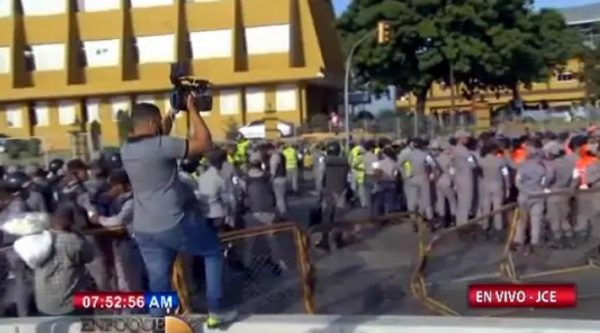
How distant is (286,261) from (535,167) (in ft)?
27.9

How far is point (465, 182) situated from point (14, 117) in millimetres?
47254

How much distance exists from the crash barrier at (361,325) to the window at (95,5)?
55.4 m

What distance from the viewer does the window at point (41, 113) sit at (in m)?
62.7

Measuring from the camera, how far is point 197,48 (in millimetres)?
61469

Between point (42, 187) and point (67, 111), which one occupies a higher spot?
point (42, 187)

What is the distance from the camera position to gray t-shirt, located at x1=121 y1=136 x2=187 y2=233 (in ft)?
23.7

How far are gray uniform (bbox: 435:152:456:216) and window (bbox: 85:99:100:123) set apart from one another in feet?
142

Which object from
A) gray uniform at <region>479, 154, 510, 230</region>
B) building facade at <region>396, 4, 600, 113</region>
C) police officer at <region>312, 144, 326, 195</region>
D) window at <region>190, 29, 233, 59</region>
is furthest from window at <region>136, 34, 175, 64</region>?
gray uniform at <region>479, 154, 510, 230</region>

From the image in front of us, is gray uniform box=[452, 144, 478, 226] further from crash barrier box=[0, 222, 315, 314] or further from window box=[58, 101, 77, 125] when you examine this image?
window box=[58, 101, 77, 125]

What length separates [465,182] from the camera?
19625 mm

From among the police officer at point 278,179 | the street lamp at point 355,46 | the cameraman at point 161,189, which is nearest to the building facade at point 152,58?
the street lamp at point 355,46

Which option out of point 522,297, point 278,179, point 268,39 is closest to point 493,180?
point 278,179

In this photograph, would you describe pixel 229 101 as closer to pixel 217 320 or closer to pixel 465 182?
pixel 465 182

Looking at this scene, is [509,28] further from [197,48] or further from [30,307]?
[30,307]
